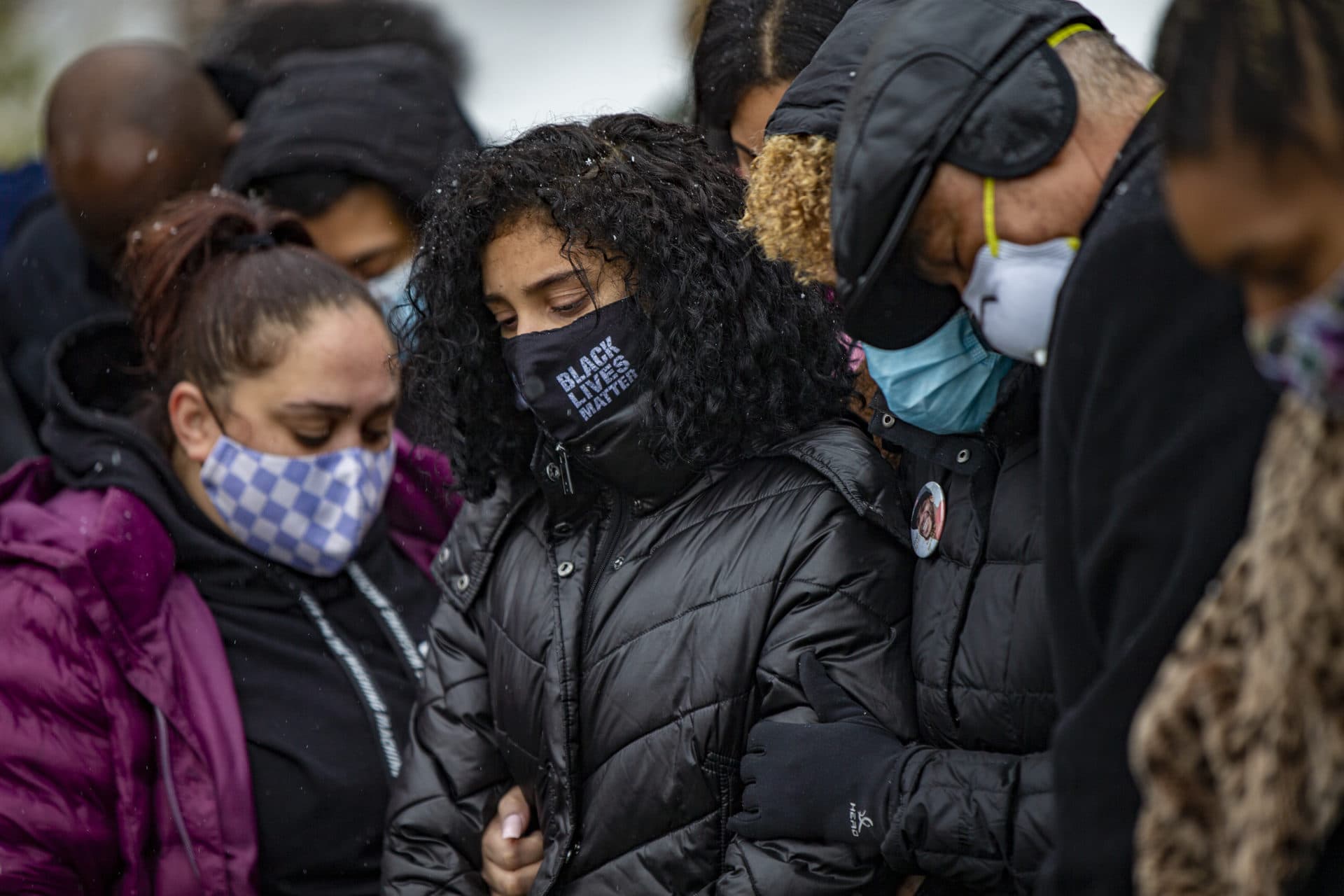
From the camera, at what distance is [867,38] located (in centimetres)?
242

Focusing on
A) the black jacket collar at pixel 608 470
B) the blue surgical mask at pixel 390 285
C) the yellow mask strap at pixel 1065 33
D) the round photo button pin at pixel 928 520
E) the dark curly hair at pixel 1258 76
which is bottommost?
the blue surgical mask at pixel 390 285

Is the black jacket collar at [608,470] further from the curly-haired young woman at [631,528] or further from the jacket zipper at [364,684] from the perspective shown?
the jacket zipper at [364,684]

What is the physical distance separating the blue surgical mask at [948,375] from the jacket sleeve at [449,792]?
124cm

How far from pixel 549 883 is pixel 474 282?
1264 mm

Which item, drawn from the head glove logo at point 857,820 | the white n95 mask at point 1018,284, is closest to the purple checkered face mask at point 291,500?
the head glove logo at point 857,820

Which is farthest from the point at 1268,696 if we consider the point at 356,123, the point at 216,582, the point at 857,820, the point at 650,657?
the point at 356,123

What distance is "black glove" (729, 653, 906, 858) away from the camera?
2.43m

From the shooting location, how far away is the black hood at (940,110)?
195cm

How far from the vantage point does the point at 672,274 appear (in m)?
2.95

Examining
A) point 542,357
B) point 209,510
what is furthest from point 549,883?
point 209,510

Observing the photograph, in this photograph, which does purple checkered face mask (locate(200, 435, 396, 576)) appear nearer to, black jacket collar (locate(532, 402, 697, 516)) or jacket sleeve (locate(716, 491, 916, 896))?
black jacket collar (locate(532, 402, 697, 516))

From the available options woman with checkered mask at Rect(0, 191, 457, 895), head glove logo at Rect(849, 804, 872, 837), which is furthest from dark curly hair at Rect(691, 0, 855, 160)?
head glove logo at Rect(849, 804, 872, 837)

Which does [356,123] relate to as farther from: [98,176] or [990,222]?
[990,222]

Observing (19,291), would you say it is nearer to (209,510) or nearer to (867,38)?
(209,510)
